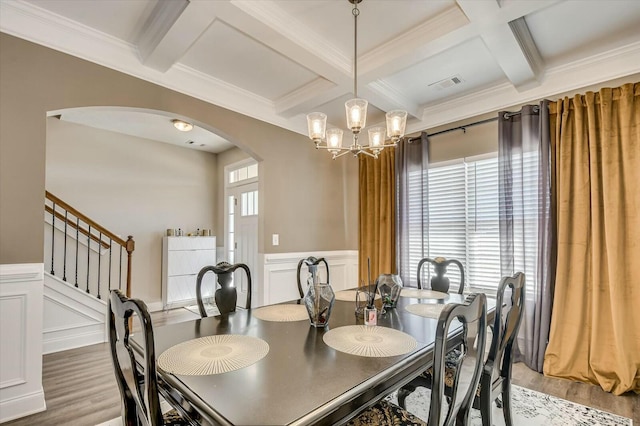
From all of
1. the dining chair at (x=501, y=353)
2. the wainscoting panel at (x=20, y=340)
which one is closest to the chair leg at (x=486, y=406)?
the dining chair at (x=501, y=353)

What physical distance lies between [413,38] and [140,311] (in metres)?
2.44

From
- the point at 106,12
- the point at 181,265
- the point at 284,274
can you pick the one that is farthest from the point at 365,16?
the point at 181,265

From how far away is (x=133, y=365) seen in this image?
3.53ft

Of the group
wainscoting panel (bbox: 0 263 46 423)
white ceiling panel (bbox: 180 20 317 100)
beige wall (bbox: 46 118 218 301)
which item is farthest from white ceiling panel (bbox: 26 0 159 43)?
beige wall (bbox: 46 118 218 301)

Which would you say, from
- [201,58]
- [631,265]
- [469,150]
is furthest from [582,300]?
[201,58]

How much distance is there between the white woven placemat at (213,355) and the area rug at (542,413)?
4.90 ft

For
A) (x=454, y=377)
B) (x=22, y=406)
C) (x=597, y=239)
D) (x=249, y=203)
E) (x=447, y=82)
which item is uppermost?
(x=447, y=82)

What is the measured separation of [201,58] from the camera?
2613 mm

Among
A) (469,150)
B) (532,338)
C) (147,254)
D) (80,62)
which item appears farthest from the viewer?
(147,254)

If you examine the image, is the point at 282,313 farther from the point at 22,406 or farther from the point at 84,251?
the point at 84,251

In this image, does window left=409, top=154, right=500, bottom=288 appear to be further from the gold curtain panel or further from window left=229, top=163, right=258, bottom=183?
window left=229, top=163, right=258, bottom=183

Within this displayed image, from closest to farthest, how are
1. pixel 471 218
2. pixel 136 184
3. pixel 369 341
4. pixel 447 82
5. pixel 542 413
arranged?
pixel 369 341
pixel 542 413
pixel 447 82
pixel 471 218
pixel 136 184

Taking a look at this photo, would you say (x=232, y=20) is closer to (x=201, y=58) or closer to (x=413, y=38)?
(x=201, y=58)

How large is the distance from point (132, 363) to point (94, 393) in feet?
6.57
